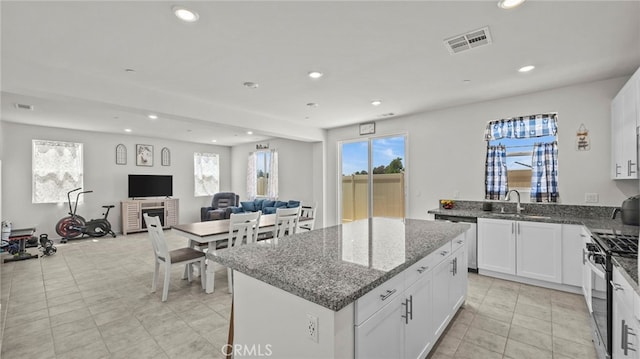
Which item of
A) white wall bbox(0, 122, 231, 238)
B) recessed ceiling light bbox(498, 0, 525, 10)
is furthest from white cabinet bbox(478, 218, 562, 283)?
white wall bbox(0, 122, 231, 238)

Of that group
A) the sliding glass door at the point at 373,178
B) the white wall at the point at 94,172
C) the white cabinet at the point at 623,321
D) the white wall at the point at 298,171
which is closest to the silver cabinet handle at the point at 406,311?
the white cabinet at the point at 623,321

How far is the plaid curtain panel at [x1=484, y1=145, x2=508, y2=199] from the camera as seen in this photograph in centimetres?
414

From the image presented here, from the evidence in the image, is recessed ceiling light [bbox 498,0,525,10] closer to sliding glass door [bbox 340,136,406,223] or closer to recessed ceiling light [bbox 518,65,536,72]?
recessed ceiling light [bbox 518,65,536,72]

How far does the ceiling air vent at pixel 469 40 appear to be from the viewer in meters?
2.34

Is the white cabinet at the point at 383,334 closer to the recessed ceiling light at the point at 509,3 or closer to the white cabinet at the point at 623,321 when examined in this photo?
the white cabinet at the point at 623,321

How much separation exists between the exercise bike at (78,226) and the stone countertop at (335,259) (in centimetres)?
666

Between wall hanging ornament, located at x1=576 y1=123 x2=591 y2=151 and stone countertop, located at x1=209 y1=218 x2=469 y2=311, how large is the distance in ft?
8.19

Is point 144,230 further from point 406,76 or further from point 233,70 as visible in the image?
point 406,76

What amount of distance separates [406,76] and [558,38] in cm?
138

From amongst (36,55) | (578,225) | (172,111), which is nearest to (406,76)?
(578,225)

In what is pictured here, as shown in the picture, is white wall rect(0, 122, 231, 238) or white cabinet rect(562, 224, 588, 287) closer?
white cabinet rect(562, 224, 588, 287)

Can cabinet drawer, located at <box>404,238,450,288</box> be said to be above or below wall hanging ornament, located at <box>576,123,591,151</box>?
below

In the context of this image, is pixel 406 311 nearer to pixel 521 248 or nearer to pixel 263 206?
pixel 521 248

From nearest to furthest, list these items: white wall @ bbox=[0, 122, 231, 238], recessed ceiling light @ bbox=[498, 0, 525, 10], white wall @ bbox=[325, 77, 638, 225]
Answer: recessed ceiling light @ bbox=[498, 0, 525, 10] < white wall @ bbox=[325, 77, 638, 225] < white wall @ bbox=[0, 122, 231, 238]
